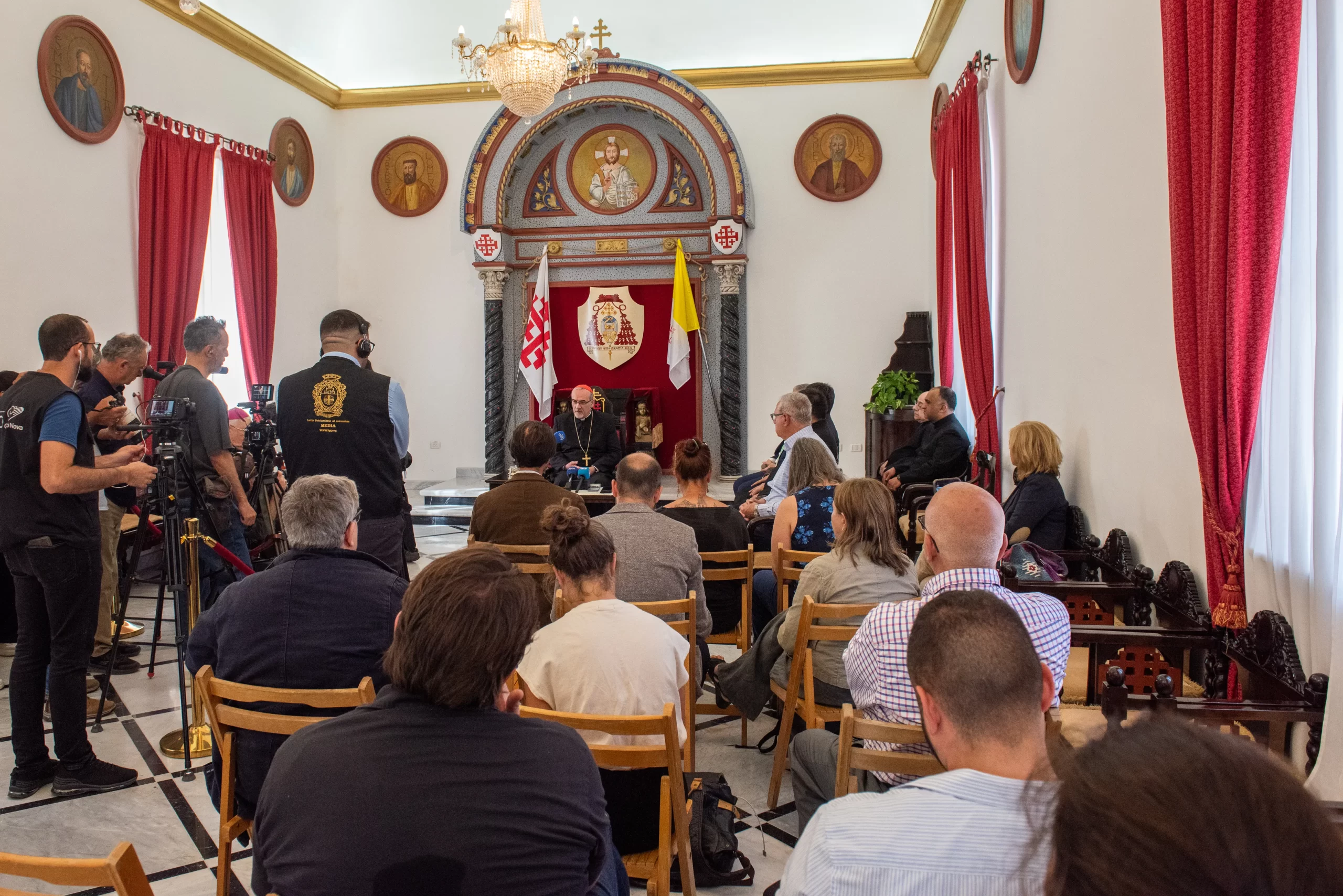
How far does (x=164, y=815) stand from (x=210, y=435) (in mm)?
1703

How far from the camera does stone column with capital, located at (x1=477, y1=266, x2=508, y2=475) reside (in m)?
9.45

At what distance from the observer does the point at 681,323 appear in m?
9.15

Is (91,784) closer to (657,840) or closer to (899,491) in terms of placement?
(657,840)

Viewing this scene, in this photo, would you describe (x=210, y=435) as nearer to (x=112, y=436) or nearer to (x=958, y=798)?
(x=112, y=436)

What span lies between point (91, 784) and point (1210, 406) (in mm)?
3764

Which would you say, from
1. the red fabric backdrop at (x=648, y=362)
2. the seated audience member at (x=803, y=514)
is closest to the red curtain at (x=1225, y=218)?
the seated audience member at (x=803, y=514)

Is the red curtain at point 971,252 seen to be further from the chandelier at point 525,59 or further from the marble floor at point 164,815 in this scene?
the marble floor at point 164,815

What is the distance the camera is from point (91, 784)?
9.94 feet

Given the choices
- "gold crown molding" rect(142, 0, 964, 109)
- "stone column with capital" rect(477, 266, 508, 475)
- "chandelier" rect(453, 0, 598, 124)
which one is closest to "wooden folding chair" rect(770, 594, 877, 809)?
"chandelier" rect(453, 0, 598, 124)

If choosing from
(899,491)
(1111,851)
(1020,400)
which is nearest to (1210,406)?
(1111,851)

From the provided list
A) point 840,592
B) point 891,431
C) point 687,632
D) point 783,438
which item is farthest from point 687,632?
point 891,431

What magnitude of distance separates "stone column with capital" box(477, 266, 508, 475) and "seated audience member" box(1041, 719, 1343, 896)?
9000 millimetres

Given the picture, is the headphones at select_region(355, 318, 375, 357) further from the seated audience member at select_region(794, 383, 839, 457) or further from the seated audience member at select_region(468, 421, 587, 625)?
the seated audience member at select_region(794, 383, 839, 457)

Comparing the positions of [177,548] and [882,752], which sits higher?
[177,548]
